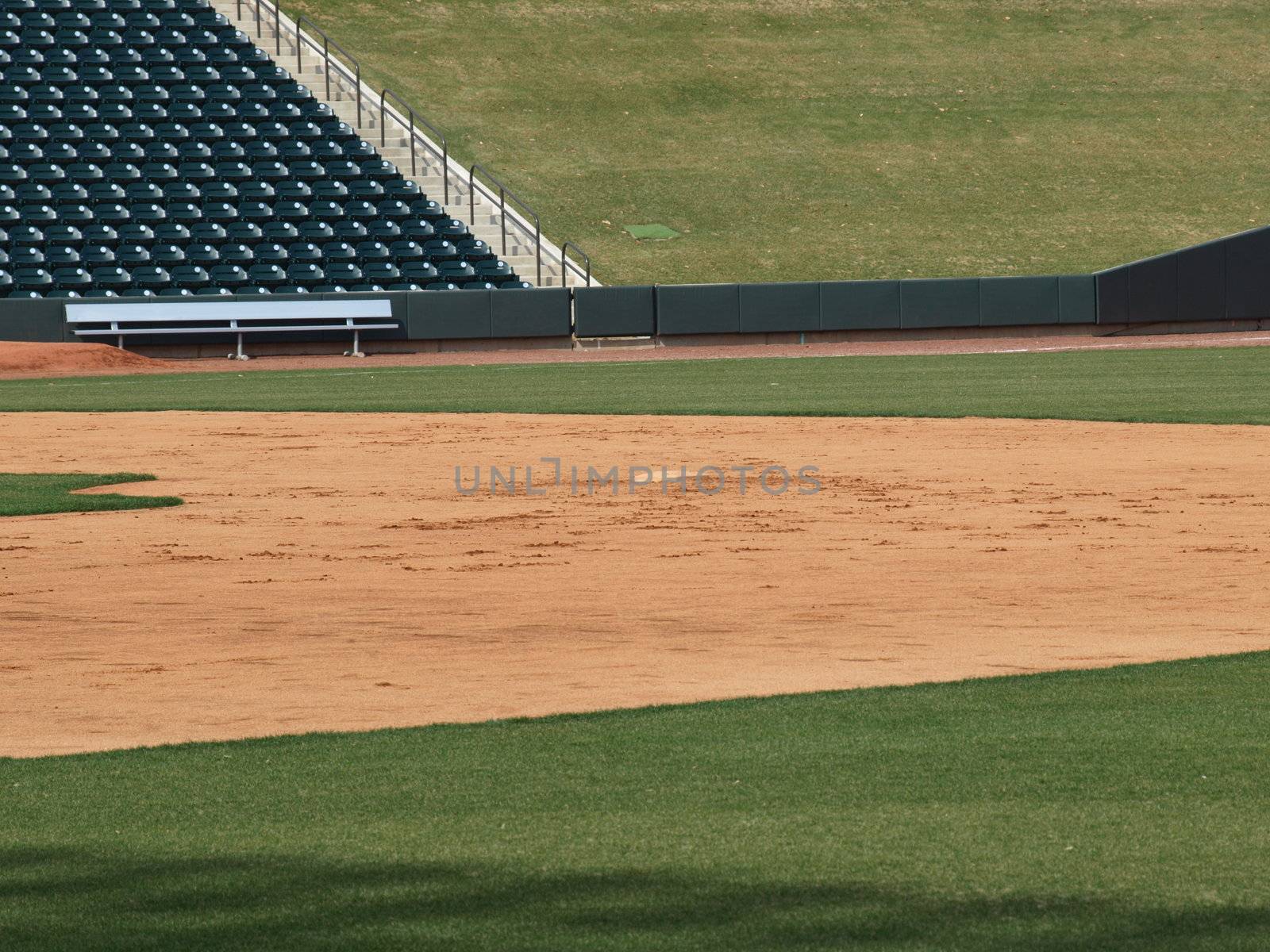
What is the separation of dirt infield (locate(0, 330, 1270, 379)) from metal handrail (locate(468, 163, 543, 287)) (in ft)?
11.6

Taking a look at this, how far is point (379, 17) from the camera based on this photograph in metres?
51.7

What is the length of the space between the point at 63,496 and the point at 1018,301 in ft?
88.7

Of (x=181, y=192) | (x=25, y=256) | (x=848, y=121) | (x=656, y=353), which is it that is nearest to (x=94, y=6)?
(x=181, y=192)

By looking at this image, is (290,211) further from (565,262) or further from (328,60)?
(328,60)

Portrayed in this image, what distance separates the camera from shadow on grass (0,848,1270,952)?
4086 mm

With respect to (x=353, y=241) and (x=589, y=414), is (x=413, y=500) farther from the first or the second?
(x=353, y=241)

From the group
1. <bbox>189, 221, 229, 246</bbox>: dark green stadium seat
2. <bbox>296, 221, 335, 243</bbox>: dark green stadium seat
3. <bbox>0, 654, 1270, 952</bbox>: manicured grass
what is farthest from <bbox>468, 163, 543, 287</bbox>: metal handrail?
<bbox>0, 654, 1270, 952</bbox>: manicured grass

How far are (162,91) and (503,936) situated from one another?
40.3 m

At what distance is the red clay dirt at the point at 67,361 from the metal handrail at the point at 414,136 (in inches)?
376

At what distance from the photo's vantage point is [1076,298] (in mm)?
39500

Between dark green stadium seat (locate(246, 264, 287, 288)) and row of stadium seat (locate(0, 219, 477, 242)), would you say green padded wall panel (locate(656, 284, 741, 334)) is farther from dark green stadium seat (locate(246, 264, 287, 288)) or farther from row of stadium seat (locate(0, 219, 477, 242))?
dark green stadium seat (locate(246, 264, 287, 288))

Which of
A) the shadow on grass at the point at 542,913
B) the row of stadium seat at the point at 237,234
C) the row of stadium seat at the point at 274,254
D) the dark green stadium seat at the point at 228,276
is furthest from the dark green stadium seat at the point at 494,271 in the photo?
the shadow on grass at the point at 542,913

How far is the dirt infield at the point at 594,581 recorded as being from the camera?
7852 millimetres

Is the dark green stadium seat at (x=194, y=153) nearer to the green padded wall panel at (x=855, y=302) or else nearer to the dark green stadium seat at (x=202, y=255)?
the dark green stadium seat at (x=202, y=255)
